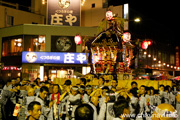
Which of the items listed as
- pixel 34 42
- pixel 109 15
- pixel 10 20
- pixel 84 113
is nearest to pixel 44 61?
pixel 34 42

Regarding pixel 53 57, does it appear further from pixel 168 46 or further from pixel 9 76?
pixel 168 46

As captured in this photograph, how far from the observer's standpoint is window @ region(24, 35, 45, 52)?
28.3 meters

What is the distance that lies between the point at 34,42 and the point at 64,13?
15.8ft

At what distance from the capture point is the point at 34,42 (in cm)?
2897

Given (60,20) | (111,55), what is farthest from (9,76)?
(111,55)

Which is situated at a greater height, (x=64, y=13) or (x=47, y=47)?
(x=64, y=13)

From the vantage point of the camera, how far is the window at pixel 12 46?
1150 inches

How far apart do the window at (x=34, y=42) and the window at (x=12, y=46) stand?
33.4 inches

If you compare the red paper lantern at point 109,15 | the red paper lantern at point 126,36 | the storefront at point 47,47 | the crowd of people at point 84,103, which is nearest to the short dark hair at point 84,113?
the crowd of people at point 84,103

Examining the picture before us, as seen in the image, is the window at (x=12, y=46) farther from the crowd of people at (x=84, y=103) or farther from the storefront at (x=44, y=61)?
the crowd of people at (x=84, y=103)

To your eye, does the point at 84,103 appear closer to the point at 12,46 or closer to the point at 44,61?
the point at 44,61

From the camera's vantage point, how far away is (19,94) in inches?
405

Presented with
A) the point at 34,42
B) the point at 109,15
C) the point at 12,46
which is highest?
the point at 109,15

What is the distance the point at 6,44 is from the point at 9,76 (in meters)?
3.97
